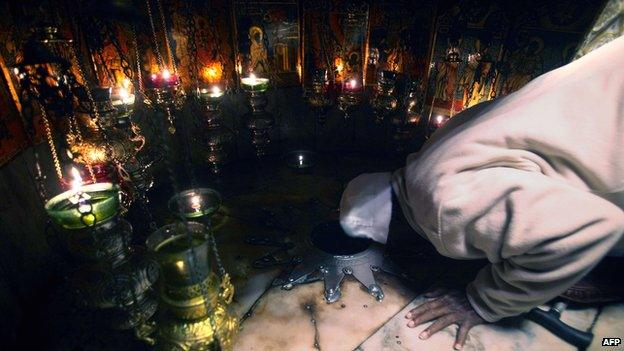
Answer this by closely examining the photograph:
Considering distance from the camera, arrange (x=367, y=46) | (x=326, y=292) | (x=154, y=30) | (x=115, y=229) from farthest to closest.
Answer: (x=367, y=46), (x=154, y=30), (x=326, y=292), (x=115, y=229)

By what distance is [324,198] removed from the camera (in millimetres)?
6285

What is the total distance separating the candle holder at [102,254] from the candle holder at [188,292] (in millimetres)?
332

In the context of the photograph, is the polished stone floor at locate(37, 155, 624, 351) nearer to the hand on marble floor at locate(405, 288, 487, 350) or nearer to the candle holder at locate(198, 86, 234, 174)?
the hand on marble floor at locate(405, 288, 487, 350)

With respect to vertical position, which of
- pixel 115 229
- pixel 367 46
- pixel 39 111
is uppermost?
pixel 367 46

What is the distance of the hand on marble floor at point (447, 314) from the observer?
11.1ft

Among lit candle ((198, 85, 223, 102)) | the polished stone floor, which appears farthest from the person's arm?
lit candle ((198, 85, 223, 102))

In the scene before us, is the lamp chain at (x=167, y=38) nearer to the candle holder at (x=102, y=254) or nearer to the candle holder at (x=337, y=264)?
the candle holder at (x=102, y=254)

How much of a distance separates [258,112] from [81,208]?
14.2ft

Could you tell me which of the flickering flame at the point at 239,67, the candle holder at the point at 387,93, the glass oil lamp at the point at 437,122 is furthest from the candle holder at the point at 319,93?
the glass oil lamp at the point at 437,122

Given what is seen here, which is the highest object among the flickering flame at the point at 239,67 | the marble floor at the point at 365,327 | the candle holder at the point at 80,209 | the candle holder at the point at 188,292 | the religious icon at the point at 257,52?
the religious icon at the point at 257,52

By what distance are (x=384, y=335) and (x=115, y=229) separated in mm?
2929

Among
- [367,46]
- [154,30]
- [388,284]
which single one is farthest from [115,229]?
[367,46]

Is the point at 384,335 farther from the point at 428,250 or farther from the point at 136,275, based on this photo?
the point at 136,275

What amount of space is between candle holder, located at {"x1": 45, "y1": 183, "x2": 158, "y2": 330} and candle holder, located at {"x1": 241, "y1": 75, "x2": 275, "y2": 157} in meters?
3.52
